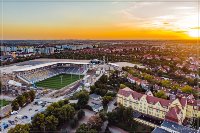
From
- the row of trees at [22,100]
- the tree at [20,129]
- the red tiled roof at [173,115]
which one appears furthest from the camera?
the row of trees at [22,100]

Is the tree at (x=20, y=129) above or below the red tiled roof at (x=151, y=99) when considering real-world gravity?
below

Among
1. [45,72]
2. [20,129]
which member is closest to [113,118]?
[20,129]

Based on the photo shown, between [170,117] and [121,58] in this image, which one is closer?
[170,117]

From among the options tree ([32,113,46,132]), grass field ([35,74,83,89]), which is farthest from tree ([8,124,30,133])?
grass field ([35,74,83,89])

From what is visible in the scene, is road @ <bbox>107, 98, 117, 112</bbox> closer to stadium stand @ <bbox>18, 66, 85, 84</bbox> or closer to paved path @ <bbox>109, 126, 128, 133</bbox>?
paved path @ <bbox>109, 126, 128, 133</bbox>

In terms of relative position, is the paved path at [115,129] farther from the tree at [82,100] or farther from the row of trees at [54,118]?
the tree at [82,100]

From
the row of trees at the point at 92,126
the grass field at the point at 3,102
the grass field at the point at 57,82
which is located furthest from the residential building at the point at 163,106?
the grass field at the point at 57,82

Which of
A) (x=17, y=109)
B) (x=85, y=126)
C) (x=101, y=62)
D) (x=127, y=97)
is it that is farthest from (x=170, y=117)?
(x=101, y=62)

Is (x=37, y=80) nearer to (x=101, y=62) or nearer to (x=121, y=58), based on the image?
(x=101, y=62)

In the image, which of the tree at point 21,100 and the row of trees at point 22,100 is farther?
the tree at point 21,100
